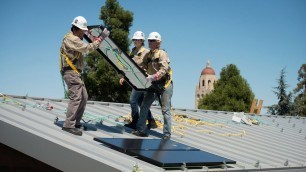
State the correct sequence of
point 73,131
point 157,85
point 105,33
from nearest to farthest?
point 73,131, point 105,33, point 157,85

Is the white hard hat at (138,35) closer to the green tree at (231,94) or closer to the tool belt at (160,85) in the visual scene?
the tool belt at (160,85)

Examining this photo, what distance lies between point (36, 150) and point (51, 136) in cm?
37

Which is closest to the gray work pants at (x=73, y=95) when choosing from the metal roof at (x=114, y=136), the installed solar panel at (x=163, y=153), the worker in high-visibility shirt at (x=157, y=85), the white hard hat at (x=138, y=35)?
the metal roof at (x=114, y=136)

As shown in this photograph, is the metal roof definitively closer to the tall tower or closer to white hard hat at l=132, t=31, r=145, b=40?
white hard hat at l=132, t=31, r=145, b=40

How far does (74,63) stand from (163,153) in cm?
211

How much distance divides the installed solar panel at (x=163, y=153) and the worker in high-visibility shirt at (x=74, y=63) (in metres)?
0.59

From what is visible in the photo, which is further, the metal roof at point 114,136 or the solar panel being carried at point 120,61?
the solar panel being carried at point 120,61

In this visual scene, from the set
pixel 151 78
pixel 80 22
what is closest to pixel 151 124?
pixel 151 78

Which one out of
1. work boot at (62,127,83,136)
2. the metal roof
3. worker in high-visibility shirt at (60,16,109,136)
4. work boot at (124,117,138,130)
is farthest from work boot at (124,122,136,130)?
work boot at (62,127,83,136)

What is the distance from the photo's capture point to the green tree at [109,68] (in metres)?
23.8

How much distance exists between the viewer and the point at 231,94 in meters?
39.2

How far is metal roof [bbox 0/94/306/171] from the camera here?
479 cm

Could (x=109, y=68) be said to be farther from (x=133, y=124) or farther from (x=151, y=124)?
(x=133, y=124)

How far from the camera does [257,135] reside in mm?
10484
